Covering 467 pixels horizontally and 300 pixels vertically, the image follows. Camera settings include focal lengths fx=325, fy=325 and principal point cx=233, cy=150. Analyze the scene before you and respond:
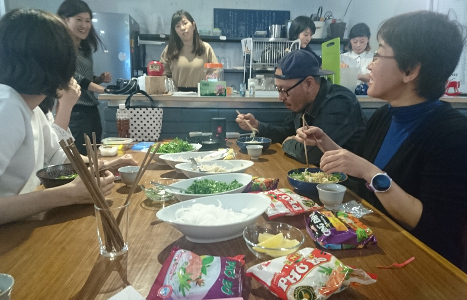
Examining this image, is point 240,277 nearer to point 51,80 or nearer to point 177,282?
point 177,282

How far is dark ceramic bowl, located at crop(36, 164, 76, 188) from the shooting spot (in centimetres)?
115

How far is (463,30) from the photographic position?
1.29 m

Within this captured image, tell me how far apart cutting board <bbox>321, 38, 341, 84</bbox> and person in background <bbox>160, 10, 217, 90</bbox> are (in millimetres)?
1871

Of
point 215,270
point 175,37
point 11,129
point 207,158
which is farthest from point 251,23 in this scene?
point 215,270

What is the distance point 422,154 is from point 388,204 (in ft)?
0.92

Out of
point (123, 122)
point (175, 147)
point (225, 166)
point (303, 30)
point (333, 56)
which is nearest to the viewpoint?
point (225, 166)

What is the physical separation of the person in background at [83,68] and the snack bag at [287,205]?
94.8 inches

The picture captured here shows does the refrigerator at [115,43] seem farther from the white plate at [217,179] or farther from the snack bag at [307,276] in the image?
the snack bag at [307,276]

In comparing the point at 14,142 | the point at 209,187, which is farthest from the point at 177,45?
the point at 209,187

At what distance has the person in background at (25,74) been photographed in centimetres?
115

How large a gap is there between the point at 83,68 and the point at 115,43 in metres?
2.02

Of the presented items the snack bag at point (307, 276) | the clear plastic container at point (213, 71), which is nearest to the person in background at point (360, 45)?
the clear plastic container at point (213, 71)

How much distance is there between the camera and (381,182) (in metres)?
1.13

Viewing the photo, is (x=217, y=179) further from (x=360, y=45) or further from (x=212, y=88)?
(x=360, y=45)
